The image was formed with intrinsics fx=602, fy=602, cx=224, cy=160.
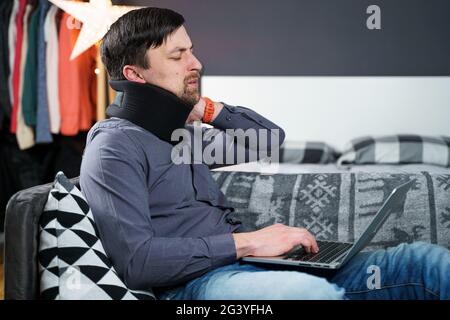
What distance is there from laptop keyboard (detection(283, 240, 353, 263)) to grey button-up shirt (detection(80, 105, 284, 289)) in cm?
17

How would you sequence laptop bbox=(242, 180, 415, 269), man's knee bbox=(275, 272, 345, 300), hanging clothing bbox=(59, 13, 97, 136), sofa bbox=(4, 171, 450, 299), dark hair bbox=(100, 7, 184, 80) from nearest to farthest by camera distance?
man's knee bbox=(275, 272, 345, 300) → laptop bbox=(242, 180, 415, 269) → dark hair bbox=(100, 7, 184, 80) → sofa bbox=(4, 171, 450, 299) → hanging clothing bbox=(59, 13, 97, 136)

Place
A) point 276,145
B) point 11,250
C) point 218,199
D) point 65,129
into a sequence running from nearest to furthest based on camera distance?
point 11,250
point 218,199
point 276,145
point 65,129

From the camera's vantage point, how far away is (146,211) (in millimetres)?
1218

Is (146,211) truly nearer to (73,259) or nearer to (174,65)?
(73,259)

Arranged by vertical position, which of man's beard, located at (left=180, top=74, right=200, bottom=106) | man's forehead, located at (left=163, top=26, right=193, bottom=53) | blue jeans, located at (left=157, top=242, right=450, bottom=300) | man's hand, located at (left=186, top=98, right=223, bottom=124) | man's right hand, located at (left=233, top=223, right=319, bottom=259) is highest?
man's forehead, located at (left=163, top=26, right=193, bottom=53)

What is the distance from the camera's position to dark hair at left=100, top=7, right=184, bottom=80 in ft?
4.43

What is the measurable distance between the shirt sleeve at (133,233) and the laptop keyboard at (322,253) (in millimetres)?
165

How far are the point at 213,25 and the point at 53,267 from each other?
0.96 meters

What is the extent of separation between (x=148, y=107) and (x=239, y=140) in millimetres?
338

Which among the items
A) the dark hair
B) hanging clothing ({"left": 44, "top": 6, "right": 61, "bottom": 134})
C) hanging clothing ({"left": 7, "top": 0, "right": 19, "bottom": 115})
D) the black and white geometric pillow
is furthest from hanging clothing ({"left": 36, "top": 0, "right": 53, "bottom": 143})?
the black and white geometric pillow

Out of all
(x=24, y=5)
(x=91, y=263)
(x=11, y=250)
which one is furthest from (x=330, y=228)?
(x=24, y=5)

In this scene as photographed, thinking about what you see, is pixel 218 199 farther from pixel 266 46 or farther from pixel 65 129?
pixel 65 129

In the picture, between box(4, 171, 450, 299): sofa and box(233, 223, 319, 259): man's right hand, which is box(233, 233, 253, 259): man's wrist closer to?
box(233, 223, 319, 259): man's right hand
